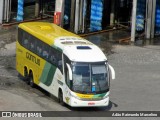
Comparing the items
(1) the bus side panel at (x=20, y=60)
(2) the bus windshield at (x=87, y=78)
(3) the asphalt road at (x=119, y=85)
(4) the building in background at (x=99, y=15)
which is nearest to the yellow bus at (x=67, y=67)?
(2) the bus windshield at (x=87, y=78)

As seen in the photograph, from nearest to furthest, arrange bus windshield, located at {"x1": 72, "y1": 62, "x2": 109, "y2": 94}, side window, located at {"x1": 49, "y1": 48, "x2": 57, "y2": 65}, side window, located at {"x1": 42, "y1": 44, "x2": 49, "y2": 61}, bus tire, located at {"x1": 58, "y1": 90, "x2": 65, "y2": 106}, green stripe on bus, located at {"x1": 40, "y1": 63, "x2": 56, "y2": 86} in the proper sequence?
bus windshield, located at {"x1": 72, "y1": 62, "x2": 109, "y2": 94} < bus tire, located at {"x1": 58, "y1": 90, "x2": 65, "y2": 106} < side window, located at {"x1": 49, "y1": 48, "x2": 57, "y2": 65} < green stripe on bus, located at {"x1": 40, "y1": 63, "x2": 56, "y2": 86} < side window, located at {"x1": 42, "y1": 44, "x2": 49, "y2": 61}

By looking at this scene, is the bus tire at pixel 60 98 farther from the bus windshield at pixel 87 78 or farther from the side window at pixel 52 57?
the side window at pixel 52 57

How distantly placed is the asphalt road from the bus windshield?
1.04 meters

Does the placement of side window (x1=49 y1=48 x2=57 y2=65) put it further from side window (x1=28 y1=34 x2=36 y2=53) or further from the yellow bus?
side window (x1=28 y1=34 x2=36 y2=53)

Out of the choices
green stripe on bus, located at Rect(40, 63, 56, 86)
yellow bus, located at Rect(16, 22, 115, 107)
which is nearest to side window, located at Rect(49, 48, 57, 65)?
yellow bus, located at Rect(16, 22, 115, 107)

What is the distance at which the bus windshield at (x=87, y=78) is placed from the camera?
22734mm

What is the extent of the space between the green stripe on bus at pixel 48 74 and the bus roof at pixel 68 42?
1073mm

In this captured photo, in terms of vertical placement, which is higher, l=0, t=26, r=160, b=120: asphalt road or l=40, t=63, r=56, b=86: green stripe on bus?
l=40, t=63, r=56, b=86: green stripe on bus

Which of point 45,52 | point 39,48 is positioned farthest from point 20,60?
point 45,52

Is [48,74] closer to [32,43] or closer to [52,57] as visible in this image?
[52,57]

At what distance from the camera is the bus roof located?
23016mm

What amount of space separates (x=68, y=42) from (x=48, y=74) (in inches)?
76.6

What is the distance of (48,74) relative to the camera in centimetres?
2531

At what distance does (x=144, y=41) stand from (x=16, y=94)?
16819 millimetres
